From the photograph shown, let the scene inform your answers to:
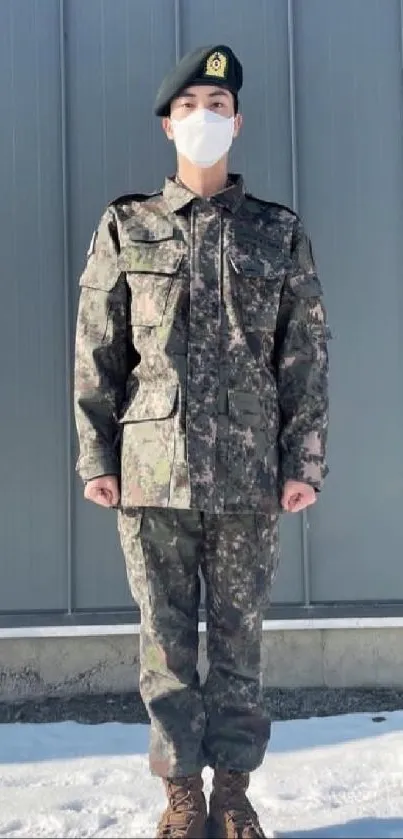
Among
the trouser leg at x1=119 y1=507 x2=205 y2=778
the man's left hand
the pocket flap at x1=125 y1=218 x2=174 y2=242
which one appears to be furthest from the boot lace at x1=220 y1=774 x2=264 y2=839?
the pocket flap at x1=125 y1=218 x2=174 y2=242

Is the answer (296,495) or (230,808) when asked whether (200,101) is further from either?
(230,808)

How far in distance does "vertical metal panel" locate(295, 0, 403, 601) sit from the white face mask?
1.54 meters

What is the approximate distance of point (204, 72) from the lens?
2.05 meters

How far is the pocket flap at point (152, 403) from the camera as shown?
197 centimetres

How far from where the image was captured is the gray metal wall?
11.4ft

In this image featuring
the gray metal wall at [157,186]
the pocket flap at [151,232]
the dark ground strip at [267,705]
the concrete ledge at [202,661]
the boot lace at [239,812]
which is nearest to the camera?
the boot lace at [239,812]

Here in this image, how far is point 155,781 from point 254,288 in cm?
154

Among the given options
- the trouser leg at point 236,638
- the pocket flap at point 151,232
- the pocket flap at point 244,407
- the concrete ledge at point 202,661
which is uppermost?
the pocket flap at point 151,232

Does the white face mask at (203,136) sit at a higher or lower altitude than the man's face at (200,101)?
lower

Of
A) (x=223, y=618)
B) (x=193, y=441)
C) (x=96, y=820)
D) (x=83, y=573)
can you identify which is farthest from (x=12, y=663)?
(x=193, y=441)

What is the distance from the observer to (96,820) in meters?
2.25

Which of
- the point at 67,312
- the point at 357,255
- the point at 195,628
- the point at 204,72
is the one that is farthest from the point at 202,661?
the point at 204,72

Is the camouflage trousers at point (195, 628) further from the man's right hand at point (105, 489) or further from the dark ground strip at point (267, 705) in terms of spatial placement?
the dark ground strip at point (267, 705)

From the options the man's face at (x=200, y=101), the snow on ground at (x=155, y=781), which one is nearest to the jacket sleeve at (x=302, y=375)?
the man's face at (x=200, y=101)
